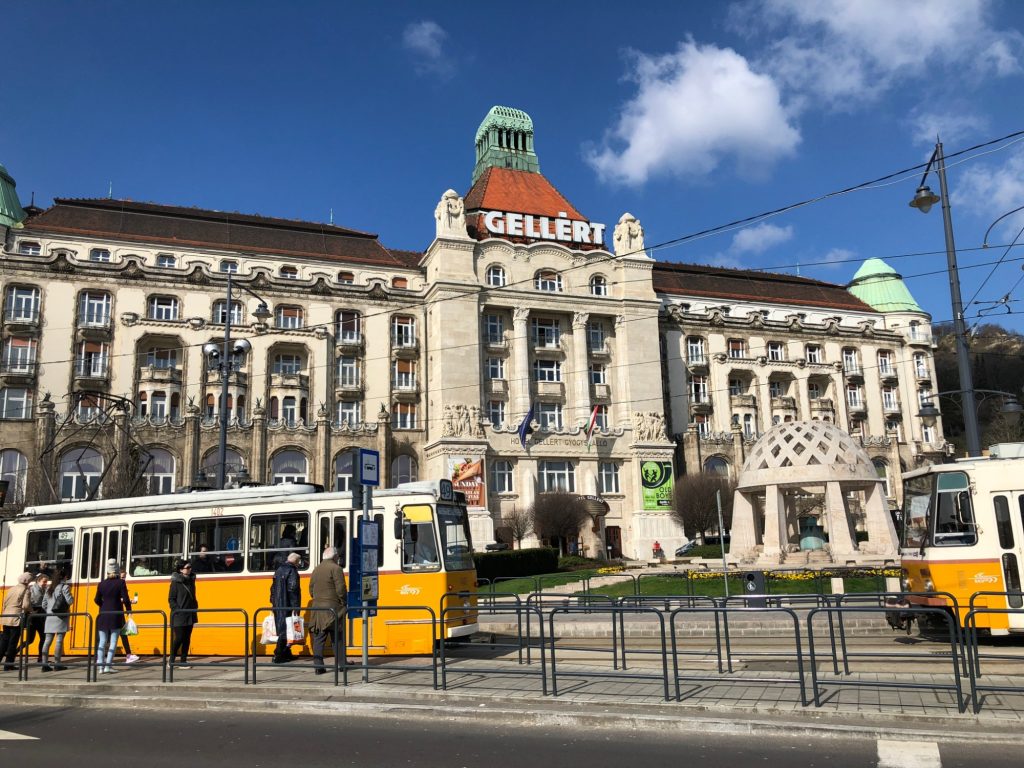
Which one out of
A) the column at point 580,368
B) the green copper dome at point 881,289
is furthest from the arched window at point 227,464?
the green copper dome at point 881,289

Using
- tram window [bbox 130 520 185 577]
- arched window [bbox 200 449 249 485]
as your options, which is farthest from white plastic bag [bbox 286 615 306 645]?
arched window [bbox 200 449 249 485]

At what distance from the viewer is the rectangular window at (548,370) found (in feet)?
203

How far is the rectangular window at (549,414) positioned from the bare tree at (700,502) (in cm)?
1002

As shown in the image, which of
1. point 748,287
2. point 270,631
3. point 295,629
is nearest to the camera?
point 295,629

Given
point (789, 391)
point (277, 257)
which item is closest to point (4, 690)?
point (277, 257)

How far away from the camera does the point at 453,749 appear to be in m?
8.89

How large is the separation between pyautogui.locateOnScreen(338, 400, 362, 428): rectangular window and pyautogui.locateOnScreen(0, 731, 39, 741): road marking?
47924 mm

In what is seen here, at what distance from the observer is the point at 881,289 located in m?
81.1

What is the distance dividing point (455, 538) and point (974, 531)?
393 inches

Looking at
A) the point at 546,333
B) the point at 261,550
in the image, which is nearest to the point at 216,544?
the point at 261,550

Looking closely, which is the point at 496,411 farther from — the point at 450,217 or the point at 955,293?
the point at 955,293

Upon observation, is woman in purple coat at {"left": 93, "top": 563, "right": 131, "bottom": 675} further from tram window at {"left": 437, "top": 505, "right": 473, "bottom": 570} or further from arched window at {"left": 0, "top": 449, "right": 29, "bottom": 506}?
arched window at {"left": 0, "top": 449, "right": 29, "bottom": 506}

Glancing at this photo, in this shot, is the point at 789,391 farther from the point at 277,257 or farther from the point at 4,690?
the point at 4,690

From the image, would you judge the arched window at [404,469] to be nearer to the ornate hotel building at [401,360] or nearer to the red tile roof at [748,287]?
the ornate hotel building at [401,360]
